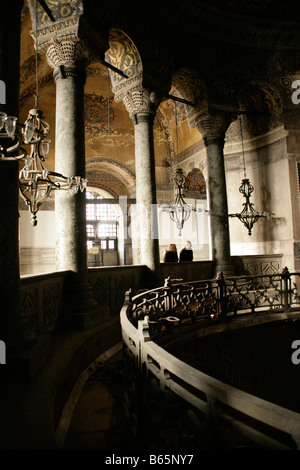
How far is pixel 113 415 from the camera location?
3012 millimetres

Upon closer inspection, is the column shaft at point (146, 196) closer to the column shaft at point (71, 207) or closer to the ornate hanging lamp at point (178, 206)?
the ornate hanging lamp at point (178, 206)

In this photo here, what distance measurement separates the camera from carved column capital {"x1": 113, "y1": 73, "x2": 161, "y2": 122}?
7.51m

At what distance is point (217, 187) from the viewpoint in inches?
362

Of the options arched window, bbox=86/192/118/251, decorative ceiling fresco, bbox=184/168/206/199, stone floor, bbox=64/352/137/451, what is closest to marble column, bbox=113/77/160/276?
stone floor, bbox=64/352/137/451

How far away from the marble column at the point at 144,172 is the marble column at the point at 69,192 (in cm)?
206

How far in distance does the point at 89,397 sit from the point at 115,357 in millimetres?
1081

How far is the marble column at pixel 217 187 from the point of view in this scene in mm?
9094

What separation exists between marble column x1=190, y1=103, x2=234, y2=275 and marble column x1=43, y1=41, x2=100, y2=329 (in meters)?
4.58

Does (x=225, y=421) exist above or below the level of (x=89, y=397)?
above

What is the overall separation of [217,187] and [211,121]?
1.92 m

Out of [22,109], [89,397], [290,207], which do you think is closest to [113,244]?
[22,109]

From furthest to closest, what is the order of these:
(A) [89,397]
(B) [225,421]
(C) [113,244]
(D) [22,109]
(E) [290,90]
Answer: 1. (C) [113,244]
2. (D) [22,109]
3. (E) [290,90]
4. (A) [89,397]
5. (B) [225,421]

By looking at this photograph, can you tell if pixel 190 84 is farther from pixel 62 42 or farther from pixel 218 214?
pixel 62 42
